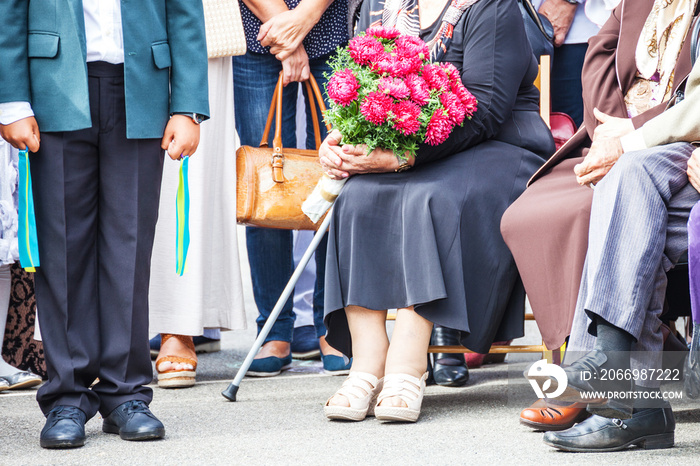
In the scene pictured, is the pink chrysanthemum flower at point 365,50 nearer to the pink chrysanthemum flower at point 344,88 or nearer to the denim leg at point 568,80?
the pink chrysanthemum flower at point 344,88

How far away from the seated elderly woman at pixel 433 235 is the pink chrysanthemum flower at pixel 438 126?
→ 11cm

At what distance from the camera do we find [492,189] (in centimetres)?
307

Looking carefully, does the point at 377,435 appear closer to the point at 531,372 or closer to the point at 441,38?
the point at 531,372

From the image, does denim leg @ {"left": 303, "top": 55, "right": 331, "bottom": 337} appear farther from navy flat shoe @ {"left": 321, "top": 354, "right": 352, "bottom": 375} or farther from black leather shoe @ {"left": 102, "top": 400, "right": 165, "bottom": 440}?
black leather shoe @ {"left": 102, "top": 400, "right": 165, "bottom": 440}

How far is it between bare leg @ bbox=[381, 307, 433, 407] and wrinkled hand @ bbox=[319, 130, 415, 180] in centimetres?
50

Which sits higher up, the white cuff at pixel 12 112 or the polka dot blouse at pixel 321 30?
the polka dot blouse at pixel 321 30

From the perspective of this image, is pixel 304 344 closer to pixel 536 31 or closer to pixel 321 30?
pixel 321 30

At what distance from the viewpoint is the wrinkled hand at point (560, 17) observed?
157 inches

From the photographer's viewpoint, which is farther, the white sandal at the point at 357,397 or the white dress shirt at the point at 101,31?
the white sandal at the point at 357,397

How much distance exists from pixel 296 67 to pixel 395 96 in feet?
3.72

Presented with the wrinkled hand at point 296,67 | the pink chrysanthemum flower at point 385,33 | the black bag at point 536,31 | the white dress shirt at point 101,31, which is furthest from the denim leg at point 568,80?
the white dress shirt at point 101,31

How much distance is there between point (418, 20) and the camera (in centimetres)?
330

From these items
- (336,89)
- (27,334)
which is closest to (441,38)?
(336,89)

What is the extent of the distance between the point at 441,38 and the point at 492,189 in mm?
593
